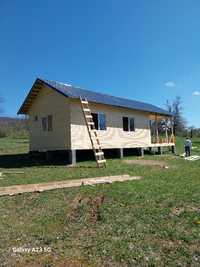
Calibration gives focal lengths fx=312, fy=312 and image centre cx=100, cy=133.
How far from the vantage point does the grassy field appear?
5000 millimetres

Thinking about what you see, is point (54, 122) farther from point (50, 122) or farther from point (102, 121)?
point (102, 121)

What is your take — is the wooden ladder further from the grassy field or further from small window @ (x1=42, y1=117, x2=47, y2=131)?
the grassy field

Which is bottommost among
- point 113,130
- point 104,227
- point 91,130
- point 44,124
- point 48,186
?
point 104,227

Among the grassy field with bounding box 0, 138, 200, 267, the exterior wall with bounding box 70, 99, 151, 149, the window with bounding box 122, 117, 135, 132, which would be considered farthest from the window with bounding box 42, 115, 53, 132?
the grassy field with bounding box 0, 138, 200, 267

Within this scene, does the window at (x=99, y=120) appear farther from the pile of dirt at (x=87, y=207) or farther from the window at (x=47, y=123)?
the pile of dirt at (x=87, y=207)

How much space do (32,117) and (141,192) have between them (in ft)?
46.2

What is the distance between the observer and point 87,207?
7754mm

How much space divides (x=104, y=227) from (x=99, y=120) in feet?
46.2

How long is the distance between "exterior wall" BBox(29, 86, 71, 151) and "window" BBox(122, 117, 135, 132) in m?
5.50

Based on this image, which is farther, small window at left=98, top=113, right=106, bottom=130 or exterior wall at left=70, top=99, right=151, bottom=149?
small window at left=98, top=113, right=106, bottom=130

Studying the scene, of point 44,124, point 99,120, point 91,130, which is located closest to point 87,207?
point 91,130

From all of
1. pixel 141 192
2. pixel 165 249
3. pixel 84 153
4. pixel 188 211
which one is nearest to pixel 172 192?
pixel 141 192

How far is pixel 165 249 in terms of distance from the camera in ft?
17.2

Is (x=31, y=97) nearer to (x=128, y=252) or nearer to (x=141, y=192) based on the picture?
(x=141, y=192)
